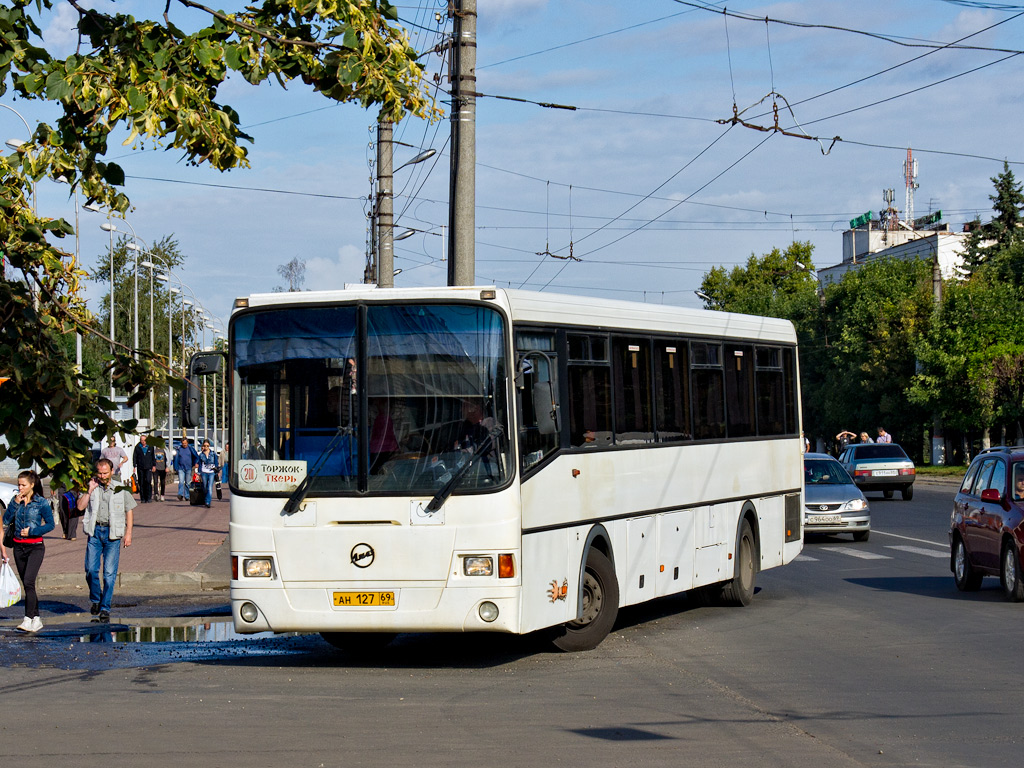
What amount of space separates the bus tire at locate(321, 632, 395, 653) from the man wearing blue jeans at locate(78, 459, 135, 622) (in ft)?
13.2

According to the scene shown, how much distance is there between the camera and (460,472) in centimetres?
1062

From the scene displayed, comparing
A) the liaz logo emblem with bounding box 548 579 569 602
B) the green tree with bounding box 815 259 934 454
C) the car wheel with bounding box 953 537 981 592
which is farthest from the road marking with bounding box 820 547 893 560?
the green tree with bounding box 815 259 934 454

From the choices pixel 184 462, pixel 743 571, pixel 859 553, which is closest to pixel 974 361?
pixel 184 462

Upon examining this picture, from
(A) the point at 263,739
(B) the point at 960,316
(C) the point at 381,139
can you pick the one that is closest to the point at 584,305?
(A) the point at 263,739

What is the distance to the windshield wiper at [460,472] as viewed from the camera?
10.5 metres

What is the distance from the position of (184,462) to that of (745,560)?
2486cm

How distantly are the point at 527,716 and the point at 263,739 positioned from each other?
1670mm

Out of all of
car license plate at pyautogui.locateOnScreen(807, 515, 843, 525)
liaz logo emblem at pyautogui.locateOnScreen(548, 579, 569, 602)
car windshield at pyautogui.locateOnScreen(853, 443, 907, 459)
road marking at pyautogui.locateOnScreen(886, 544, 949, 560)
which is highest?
car windshield at pyautogui.locateOnScreen(853, 443, 907, 459)

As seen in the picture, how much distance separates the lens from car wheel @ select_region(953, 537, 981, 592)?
54.1 ft

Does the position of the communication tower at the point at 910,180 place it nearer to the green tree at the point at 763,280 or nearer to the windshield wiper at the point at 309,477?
the green tree at the point at 763,280

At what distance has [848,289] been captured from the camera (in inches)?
3078

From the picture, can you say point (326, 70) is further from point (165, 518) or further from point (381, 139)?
point (165, 518)

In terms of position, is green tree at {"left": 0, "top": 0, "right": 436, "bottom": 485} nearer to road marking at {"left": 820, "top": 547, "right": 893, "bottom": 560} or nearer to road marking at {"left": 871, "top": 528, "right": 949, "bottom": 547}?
road marking at {"left": 820, "top": 547, "right": 893, "bottom": 560}

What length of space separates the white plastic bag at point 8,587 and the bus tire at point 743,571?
7.19 m
